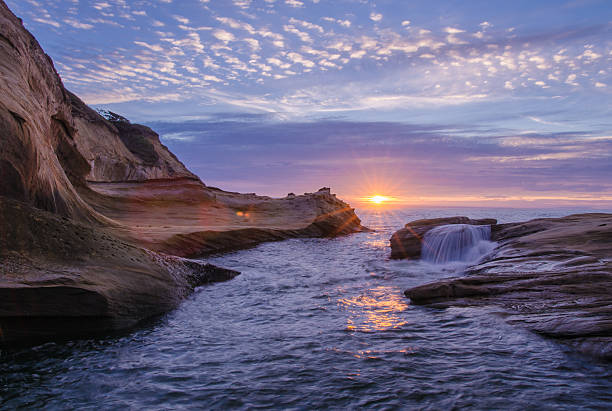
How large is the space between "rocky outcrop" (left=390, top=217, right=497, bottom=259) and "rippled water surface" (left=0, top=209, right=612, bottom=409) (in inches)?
378

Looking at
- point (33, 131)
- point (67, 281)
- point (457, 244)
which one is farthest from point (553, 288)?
point (33, 131)

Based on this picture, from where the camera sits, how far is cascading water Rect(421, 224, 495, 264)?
15.9 metres

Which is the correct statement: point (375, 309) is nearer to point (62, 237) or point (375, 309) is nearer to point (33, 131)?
point (62, 237)

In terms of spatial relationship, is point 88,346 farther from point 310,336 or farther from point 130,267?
point 310,336

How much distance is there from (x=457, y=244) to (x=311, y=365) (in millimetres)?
12900

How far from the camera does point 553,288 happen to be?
305 inches

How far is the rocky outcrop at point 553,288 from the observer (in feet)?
19.8

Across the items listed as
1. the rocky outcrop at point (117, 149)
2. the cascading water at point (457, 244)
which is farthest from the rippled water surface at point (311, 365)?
the rocky outcrop at point (117, 149)

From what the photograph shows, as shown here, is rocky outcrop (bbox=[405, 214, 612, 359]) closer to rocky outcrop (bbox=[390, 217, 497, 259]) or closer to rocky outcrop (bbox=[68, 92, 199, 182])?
rocky outcrop (bbox=[390, 217, 497, 259])

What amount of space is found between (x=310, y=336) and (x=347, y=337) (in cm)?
69

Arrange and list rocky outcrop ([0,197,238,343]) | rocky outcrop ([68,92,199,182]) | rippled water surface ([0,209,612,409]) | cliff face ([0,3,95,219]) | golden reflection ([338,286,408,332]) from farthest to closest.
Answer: rocky outcrop ([68,92,199,182]), cliff face ([0,3,95,219]), golden reflection ([338,286,408,332]), rocky outcrop ([0,197,238,343]), rippled water surface ([0,209,612,409])

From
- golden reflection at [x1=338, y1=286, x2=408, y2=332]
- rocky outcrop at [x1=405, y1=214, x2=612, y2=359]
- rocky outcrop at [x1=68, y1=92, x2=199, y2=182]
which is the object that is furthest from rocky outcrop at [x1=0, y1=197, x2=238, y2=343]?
rocky outcrop at [x1=68, y1=92, x2=199, y2=182]

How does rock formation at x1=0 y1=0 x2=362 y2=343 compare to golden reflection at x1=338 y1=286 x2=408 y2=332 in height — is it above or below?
above

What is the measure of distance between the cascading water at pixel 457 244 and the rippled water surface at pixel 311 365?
838 centimetres
